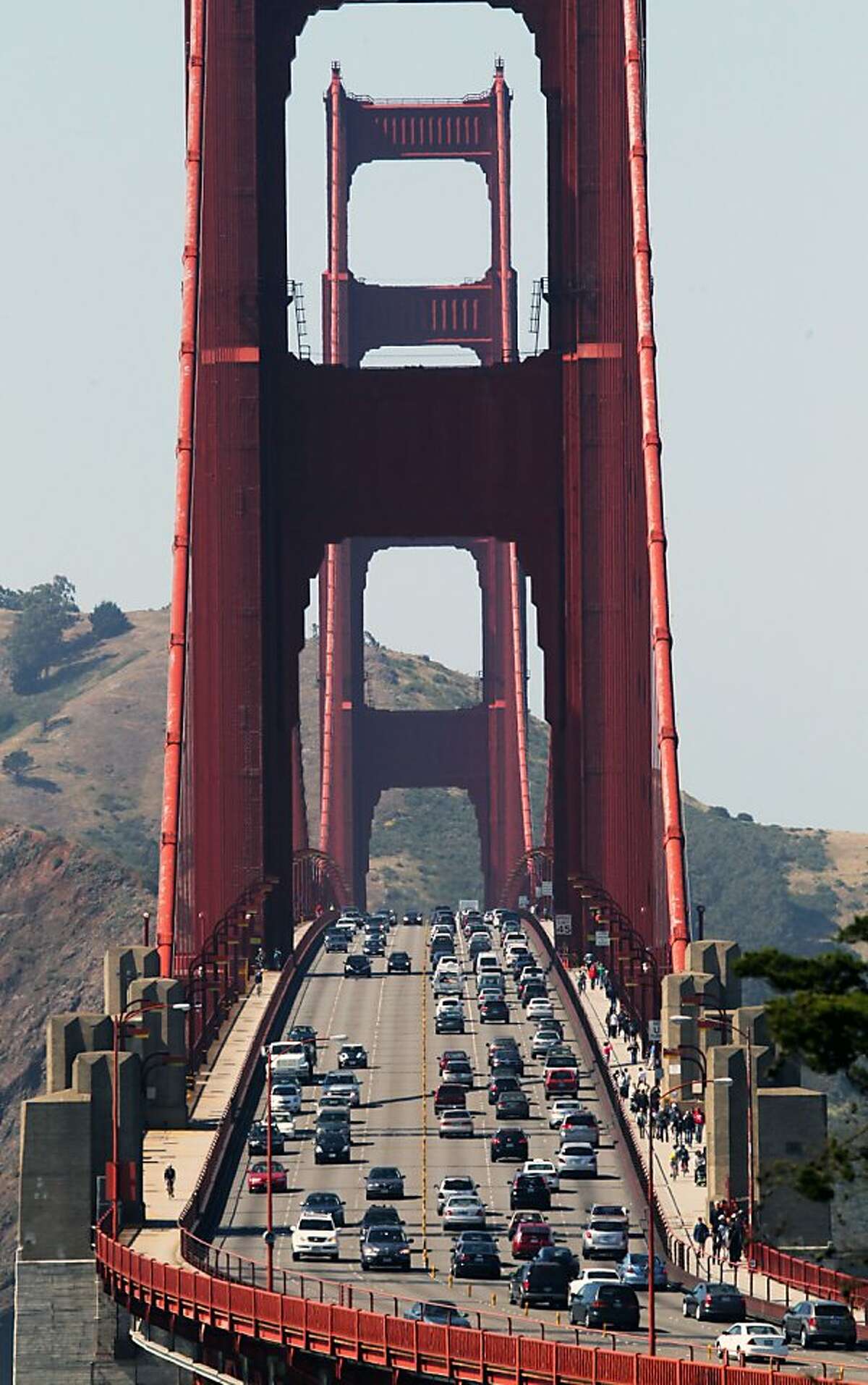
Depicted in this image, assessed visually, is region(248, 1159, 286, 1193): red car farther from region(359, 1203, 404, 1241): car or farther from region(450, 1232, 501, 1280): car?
region(450, 1232, 501, 1280): car

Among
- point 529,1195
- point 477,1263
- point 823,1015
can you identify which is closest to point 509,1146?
point 529,1195

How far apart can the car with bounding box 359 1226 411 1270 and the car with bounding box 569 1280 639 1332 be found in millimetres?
9394

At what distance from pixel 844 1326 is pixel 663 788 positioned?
45.5 meters

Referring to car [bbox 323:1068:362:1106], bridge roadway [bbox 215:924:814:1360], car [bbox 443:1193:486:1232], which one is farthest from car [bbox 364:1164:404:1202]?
car [bbox 323:1068:362:1106]

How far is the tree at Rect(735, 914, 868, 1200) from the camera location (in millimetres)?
55906

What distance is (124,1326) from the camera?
80500 millimetres

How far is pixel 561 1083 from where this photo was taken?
107 metres

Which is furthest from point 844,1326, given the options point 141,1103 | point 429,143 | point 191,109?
point 429,143

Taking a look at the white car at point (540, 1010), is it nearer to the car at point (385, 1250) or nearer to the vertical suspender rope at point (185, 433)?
the vertical suspender rope at point (185, 433)

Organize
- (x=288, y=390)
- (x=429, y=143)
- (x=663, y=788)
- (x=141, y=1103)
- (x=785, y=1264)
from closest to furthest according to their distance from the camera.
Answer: (x=785, y=1264) → (x=141, y=1103) → (x=663, y=788) → (x=288, y=390) → (x=429, y=143)

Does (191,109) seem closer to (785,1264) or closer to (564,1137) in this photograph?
(564,1137)

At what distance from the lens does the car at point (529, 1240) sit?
79812mm

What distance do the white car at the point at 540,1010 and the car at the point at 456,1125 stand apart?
20.1 m

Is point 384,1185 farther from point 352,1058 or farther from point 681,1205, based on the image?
point 352,1058
